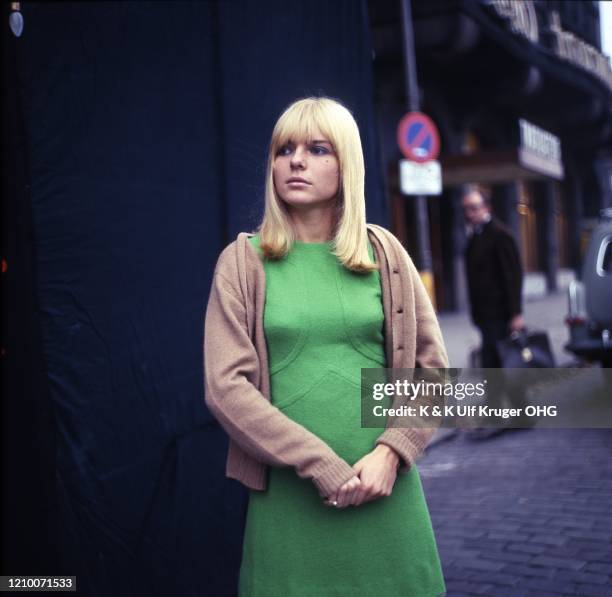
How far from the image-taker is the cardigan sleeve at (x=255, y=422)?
183 centimetres

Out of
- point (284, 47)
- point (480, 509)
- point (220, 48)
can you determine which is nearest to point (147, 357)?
point (220, 48)

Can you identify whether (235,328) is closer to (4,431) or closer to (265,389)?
(265,389)

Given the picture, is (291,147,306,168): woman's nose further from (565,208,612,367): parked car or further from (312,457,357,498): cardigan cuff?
(565,208,612,367): parked car

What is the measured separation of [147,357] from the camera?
115 inches

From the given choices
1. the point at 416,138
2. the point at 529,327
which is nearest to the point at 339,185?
the point at 416,138

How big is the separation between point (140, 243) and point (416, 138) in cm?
606

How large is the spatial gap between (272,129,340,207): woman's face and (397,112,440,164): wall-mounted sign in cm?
654

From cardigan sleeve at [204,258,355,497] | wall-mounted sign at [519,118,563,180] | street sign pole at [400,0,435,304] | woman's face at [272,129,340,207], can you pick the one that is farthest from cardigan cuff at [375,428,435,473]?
wall-mounted sign at [519,118,563,180]

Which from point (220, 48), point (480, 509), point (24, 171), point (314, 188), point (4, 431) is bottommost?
point (480, 509)

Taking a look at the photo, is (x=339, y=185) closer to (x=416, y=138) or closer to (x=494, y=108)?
(x=416, y=138)

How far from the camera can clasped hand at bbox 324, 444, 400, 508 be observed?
6.01 feet

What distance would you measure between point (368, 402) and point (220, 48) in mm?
1956

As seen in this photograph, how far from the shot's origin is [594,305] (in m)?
7.73

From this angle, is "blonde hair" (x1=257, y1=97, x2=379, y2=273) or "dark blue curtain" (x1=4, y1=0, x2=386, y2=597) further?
"dark blue curtain" (x1=4, y1=0, x2=386, y2=597)
